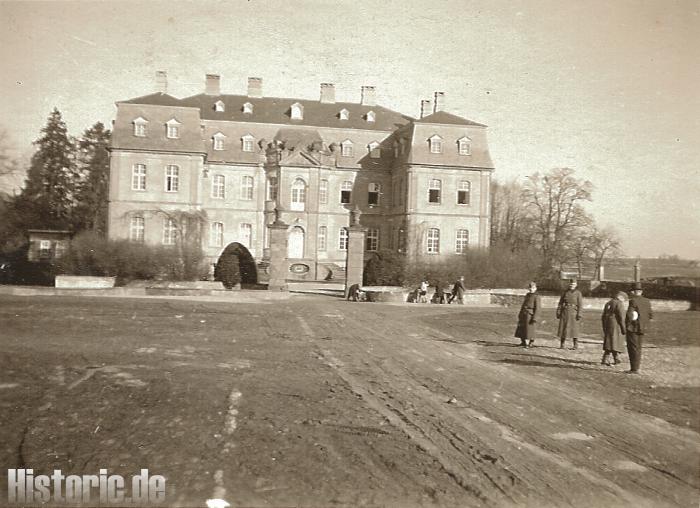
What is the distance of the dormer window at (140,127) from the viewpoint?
1377 inches

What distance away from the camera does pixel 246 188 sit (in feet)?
151

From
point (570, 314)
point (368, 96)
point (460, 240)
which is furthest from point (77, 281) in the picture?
point (368, 96)

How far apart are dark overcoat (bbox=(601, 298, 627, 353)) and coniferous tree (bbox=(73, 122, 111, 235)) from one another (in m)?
28.8

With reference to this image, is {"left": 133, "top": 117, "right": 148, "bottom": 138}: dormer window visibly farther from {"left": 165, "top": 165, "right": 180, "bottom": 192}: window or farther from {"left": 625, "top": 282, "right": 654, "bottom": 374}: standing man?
{"left": 625, "top": 282, "right": 654, "bottom": 374}: standing man

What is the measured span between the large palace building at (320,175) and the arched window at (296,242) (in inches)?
3.1

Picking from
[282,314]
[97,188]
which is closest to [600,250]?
[282,314]

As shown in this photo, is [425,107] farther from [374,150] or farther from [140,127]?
[140,127]

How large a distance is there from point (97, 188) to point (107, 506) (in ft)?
116

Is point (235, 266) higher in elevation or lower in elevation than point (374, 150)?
lower

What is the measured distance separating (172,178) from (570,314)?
101 feet

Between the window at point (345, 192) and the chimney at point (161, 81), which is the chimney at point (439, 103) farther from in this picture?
the chimney at point (161, 81)

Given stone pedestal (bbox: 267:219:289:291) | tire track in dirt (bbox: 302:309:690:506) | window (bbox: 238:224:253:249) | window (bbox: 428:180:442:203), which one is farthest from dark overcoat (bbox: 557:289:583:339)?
window (bbox: 238:224:253:249)

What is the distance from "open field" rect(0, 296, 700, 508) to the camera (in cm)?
513

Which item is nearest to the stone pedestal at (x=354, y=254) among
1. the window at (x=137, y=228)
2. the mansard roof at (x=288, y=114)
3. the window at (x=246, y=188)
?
the window at (x=137, y=228)
